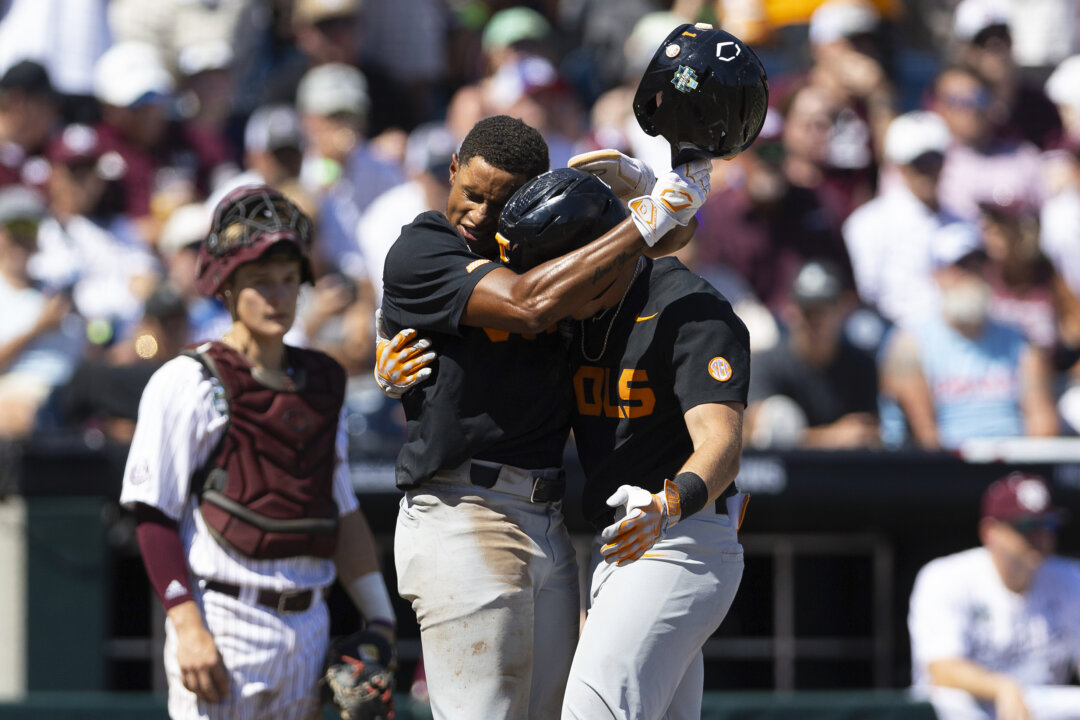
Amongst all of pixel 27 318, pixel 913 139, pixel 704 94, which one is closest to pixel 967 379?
pixel 913 139

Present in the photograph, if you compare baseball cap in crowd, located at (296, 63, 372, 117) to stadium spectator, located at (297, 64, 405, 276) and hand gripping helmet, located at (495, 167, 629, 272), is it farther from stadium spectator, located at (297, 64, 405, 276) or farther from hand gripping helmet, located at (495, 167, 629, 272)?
hand gripping helmet, located at (495, 167, 629, 272)

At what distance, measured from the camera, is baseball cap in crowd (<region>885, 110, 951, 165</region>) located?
8.74 metres

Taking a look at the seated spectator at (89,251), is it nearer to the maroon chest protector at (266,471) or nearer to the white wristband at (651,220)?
the maroon chest protector at (266,471)

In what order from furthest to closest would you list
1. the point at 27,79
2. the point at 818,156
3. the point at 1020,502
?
the point at 818,156 < the point at 27,79 < the point at 1020,502

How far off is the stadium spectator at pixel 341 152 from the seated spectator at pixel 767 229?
6.01 ft

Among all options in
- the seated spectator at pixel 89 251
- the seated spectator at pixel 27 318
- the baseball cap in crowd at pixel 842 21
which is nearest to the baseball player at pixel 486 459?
the seated spectator at pixel 27 318

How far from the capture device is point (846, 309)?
8070 mm

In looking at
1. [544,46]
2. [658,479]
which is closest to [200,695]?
[658,479]

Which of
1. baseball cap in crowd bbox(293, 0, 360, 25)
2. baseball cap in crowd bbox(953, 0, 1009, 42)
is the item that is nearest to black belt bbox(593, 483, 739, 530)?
baseball cap in crowd bbox(293, 0, 360, 25)

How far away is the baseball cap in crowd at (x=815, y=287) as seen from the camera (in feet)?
24.5

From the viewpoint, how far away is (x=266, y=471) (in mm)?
4246

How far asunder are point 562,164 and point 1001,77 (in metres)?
3.16

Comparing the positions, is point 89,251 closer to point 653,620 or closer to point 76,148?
point 76,148

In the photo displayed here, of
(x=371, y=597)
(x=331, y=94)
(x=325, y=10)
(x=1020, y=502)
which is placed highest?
(x=325, y=10)
